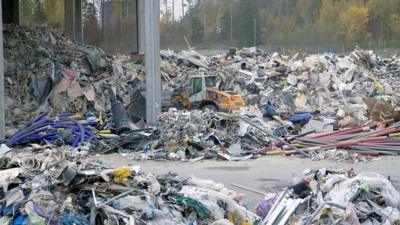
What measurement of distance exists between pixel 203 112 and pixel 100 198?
14522mm

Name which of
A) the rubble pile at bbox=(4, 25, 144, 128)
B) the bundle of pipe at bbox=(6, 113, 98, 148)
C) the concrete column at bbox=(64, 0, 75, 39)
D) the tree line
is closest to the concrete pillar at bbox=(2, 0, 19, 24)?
the concrete column at bbox=(64, 0, 75, 39)

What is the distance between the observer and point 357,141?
1959 cm

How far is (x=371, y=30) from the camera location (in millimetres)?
82312

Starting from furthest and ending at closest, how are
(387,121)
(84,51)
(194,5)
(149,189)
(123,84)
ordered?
(194,5)
(84,51)
(123,84)
(387,121)
(149,189)

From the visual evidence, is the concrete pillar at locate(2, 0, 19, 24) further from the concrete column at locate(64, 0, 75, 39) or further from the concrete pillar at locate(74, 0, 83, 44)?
the concrete pillar at locate(74, 0, 83, 44)

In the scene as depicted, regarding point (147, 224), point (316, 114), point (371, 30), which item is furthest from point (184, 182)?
point (371, 30)

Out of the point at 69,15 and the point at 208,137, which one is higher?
the point at 69,15

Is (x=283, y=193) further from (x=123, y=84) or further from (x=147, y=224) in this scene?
(x=123, y=84)

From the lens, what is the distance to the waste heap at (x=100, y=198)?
308 inches

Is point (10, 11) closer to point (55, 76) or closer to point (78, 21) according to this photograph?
point (78, 21)

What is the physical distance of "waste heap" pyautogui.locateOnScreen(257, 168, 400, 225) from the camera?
27.0 ft

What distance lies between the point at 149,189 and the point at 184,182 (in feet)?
3.43

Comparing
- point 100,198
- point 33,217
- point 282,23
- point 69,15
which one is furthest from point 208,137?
point 282,23

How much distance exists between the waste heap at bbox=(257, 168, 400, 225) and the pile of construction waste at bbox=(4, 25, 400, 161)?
9.41 metres
